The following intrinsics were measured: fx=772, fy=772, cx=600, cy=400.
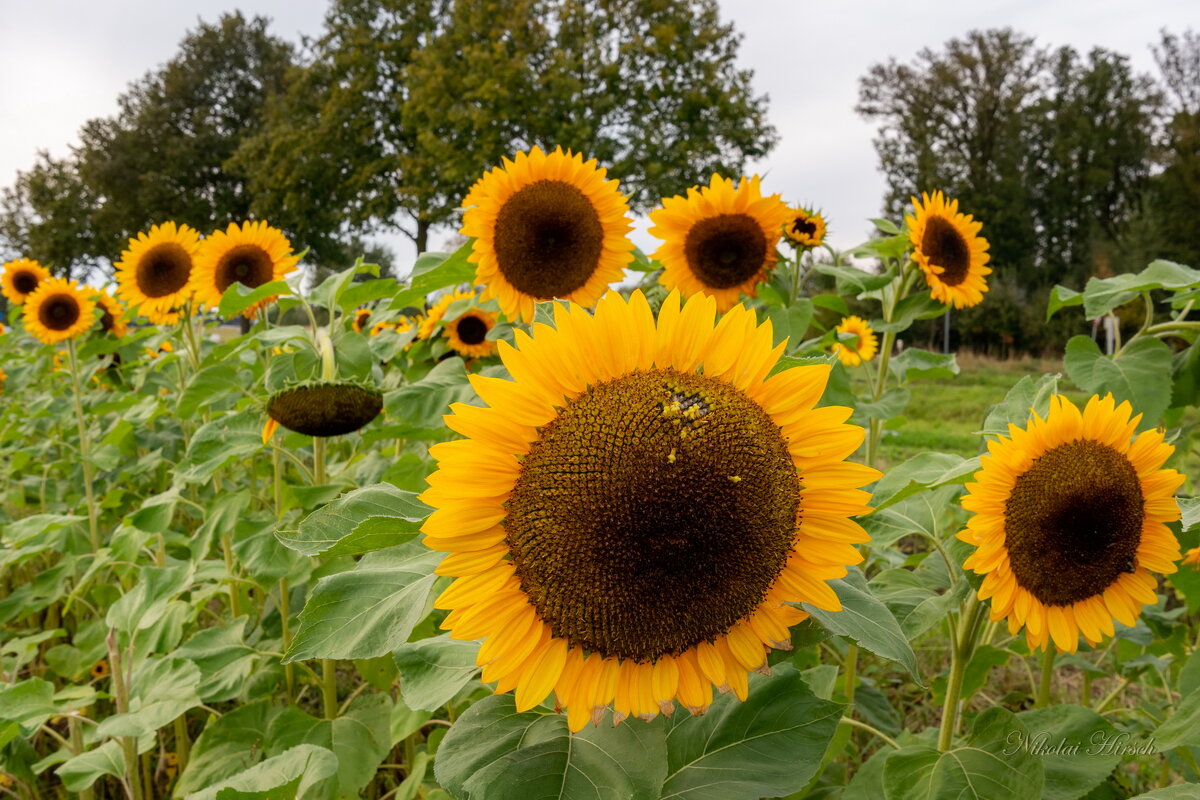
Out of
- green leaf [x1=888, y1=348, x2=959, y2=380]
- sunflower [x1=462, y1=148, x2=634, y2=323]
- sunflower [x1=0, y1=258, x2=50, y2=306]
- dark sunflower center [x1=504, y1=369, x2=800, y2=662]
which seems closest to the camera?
dark sunflower center [x1=504, y1=369, x2=800, y2=662]

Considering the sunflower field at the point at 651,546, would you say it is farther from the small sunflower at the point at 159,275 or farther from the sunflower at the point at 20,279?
the sunflower at the point at 20,279

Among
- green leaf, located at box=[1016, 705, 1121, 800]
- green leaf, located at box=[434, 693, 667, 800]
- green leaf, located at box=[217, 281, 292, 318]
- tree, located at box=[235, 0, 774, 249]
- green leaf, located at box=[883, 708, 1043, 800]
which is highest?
tree, located at box=[235, 0, 774, 249]

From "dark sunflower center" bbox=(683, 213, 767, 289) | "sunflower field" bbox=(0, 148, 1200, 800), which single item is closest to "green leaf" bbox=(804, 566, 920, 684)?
"sunflower field" bbox=(0, 148, 1200, 800)

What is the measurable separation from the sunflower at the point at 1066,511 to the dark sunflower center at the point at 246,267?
2.36 m

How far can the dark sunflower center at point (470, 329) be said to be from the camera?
264cm

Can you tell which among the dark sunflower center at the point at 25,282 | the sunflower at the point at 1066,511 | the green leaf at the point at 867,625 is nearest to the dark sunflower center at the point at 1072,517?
the sunflower at the point at 1066,511

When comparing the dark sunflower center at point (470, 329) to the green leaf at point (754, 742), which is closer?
the green leaf at point (754, 742)

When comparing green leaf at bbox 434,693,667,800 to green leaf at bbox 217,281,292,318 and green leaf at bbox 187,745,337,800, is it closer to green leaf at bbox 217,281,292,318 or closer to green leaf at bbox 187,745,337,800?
green leaf at bbox 187,745,337,800

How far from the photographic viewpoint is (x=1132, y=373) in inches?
63.8

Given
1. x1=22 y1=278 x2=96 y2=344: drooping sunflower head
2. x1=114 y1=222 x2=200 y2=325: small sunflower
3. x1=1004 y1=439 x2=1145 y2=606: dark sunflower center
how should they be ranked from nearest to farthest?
x1=1004 y1=439 x2=1145 y2=606: dark sunflower center
x1=114 y1=222 x2=200 y2=325: small sunflower
x1=22 y1=278 x2=96 y2=344: drooping sunflower head

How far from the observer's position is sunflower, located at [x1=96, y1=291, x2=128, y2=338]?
151 inches

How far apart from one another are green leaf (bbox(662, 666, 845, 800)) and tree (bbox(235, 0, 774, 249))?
58.5 ft

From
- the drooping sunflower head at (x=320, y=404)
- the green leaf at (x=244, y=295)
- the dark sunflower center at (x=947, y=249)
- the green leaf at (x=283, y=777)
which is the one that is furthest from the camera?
the dark sunflower center at (x=947, y=249)

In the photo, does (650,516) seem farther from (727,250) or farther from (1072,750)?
(727,250)
